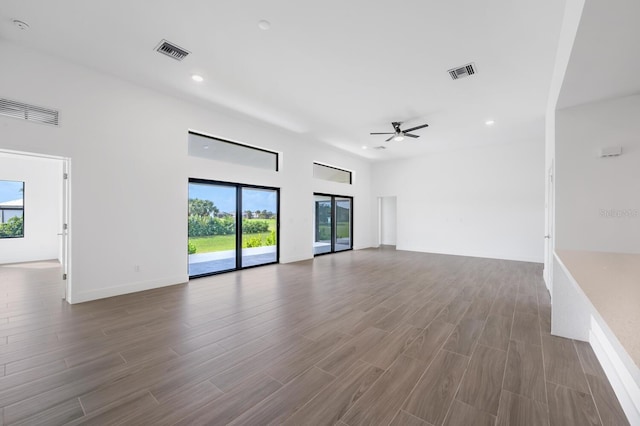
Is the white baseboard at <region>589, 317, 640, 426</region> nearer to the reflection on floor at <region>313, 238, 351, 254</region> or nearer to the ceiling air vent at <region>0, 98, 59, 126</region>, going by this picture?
the ceiling air vent at <region>0, 98, 59, 126</region>

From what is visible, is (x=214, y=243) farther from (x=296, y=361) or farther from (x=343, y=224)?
(x=343, y=224)

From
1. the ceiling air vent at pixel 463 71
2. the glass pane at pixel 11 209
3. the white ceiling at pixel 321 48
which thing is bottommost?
the glass pane at pixel 11 209

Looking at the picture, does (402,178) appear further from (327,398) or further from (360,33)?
(327,398)

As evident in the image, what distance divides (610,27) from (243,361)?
11.9ft

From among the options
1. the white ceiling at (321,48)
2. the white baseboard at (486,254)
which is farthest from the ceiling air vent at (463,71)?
the white baseboard at (486,254)

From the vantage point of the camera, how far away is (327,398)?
1.89m

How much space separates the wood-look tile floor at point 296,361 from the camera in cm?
177

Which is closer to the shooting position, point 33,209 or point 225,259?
point 225,259

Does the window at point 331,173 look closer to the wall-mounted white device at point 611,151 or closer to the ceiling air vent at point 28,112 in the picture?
the ceiling air vent at point 28,112

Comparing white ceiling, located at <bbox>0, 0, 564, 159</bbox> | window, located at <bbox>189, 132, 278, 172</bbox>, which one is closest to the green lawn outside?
window, located at <bbox>189, 132, 278, 172</bbox>

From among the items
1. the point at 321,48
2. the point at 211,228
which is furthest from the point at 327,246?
the point at 321,48

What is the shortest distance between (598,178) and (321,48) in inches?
130

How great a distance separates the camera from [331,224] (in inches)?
351

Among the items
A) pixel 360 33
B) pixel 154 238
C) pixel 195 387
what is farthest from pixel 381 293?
pixel 154 238
